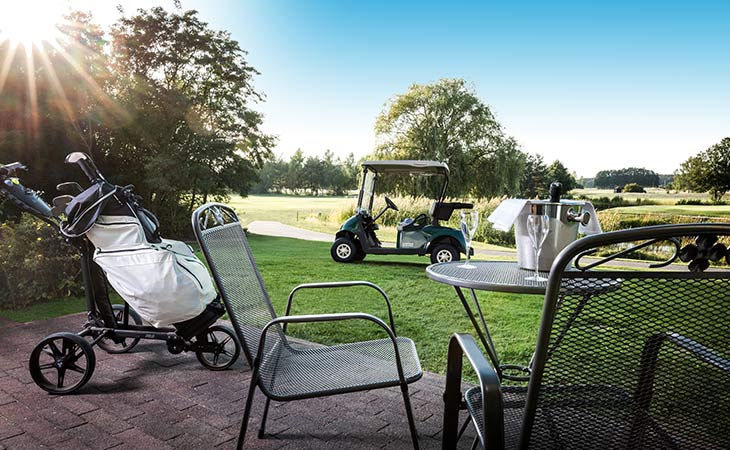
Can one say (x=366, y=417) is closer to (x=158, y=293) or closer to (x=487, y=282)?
(x=487, y=282)

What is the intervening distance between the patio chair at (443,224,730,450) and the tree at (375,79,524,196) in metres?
26.4

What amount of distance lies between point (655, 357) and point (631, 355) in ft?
0.13

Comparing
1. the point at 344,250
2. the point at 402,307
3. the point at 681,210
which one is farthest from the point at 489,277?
the point at 681,210

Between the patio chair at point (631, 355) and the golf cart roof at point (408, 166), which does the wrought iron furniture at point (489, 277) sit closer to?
the patio chair at point (631, 355)

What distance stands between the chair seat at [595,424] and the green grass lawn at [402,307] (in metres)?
1.85

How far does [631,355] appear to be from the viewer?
0.93 metres

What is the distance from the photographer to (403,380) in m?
1.63

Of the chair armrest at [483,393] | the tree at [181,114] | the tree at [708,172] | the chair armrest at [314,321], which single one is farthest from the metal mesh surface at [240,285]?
the tree at [708,172]

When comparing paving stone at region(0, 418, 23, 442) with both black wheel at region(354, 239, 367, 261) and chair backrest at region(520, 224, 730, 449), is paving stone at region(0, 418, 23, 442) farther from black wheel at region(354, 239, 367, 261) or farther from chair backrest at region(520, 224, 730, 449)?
black wheel at region(354, 239, 367, 261)

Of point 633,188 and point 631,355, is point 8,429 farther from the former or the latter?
point 633,188

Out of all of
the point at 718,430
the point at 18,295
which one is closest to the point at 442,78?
the point at 18,295

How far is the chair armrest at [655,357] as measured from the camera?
0.89 metres

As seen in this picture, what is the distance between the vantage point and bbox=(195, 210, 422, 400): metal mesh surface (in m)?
1.66

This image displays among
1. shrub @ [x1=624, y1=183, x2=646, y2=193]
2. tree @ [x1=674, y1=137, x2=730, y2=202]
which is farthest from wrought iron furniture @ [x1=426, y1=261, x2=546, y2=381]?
shrub @ [x1=624, y1=183, x2=646, y2=193]
